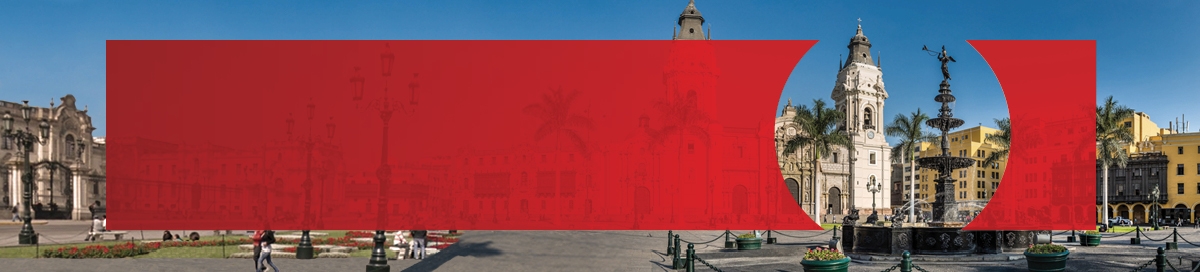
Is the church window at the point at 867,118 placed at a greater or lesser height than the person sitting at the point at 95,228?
greater

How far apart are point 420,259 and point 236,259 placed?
15.7ft

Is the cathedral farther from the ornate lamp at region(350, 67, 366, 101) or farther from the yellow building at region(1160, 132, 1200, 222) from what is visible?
the ornate lamp at region(350, 67, 366, 101)

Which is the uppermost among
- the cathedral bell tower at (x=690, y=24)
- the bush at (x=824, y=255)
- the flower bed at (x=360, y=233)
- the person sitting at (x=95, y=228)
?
the cathedral bell tower at (x=690, y=24)

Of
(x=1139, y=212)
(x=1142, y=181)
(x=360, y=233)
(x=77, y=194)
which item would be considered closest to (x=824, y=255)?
(x=360, y=233)

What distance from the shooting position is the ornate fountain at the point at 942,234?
807 inches

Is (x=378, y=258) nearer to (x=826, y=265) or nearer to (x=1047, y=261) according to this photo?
(x=826, y=265)

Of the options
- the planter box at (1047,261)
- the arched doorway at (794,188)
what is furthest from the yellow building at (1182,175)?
the planter box at (1047,261)

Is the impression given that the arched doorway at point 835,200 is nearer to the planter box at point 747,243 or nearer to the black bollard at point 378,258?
the planter box at point 747,243

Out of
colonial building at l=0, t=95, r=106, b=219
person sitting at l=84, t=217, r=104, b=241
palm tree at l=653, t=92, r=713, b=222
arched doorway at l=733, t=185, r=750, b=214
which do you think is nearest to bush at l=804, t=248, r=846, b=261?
person sitting at l=84, t=217, r=104, b=241

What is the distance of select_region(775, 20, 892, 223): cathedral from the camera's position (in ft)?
264

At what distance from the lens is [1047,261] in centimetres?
1599

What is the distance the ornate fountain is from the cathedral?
56.4m

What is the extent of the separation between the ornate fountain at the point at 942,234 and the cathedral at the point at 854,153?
56.4 metres

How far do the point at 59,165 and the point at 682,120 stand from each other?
51.1 metres
